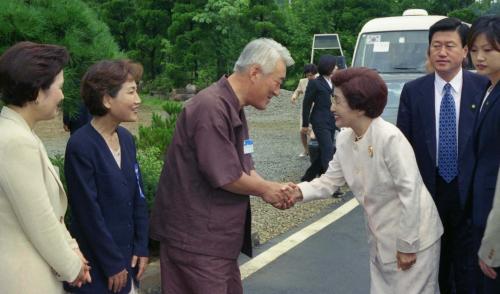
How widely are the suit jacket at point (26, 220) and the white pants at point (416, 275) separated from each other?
1.65m

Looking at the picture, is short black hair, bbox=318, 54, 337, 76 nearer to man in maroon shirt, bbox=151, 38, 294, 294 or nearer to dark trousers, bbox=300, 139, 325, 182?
dark trousers, bbox=300, 139, 325, 182

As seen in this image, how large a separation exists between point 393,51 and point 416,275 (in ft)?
26.7

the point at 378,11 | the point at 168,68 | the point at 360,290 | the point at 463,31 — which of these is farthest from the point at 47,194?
the point at 378,11

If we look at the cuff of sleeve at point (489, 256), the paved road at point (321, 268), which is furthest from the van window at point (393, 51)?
the cuff of sleeve at point (489, 256)

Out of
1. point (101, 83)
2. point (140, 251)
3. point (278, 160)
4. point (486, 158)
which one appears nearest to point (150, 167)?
point (140, 251)

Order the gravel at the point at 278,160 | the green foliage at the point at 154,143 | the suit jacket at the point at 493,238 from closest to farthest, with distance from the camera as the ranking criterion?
the suit jacket at the point at 493,238, the green foliage at the point at 154,143, the gravel at the point at 278,160

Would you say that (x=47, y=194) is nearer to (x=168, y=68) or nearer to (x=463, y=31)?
(x=463, y=31)

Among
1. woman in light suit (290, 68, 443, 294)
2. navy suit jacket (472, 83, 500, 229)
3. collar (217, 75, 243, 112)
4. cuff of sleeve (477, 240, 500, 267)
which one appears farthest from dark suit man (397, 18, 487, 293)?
collar (217, 75, 243, 112)

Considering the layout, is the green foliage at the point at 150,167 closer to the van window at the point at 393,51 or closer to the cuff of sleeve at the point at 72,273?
the cuff of sleeve at the point at 72,273

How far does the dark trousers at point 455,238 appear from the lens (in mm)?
3691

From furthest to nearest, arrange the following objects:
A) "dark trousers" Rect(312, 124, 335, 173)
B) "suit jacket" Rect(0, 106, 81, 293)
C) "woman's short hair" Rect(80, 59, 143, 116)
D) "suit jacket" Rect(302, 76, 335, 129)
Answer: "suit jacket" Rect(302, 76, 335, 129)
"dark trousers" Rect(312, 124, 335, 173)
"woman's short hair" Rect(80, 59, 143, 116)
"suit jacket" Rect(0, 106, 81, 293)

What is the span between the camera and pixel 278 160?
11734 millimetres

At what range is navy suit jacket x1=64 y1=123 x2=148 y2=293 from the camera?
2.95m

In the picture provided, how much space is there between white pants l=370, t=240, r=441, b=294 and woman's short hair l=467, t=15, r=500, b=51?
3.42 feet
